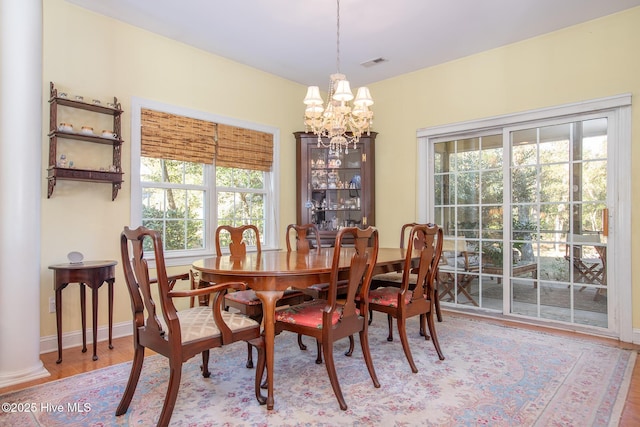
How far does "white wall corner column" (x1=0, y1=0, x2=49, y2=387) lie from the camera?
2.44 m

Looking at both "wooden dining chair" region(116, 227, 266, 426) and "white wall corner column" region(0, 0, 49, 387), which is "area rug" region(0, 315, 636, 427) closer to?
"wooden dining chair" region(116, 227, 266, 426)

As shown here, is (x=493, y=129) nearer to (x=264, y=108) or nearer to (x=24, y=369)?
(x=264, y=108)

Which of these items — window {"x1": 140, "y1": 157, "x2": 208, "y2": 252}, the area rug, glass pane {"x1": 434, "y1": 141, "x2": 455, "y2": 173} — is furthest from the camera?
glass pane {"x1": 434, "y1": 141, "x2": 455, "y2": 173}

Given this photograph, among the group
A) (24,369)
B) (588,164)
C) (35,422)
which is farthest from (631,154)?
(24,369)

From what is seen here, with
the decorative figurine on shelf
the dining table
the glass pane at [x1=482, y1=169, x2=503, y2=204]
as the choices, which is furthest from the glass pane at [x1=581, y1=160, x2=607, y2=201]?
the decorative figurine on shelf

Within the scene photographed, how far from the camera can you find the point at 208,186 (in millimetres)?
4172

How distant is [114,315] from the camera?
3.39 m

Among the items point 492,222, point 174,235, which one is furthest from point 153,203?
point 492,222

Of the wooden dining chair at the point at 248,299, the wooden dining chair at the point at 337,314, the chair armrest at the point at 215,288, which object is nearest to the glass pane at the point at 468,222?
the wooden dining chair at the point at 248,299

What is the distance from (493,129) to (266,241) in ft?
9.42

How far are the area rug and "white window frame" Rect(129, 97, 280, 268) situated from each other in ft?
4.29

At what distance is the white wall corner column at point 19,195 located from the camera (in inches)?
96.0

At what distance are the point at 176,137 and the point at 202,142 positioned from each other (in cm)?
29

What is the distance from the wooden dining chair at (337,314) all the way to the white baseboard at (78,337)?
6.14ft
